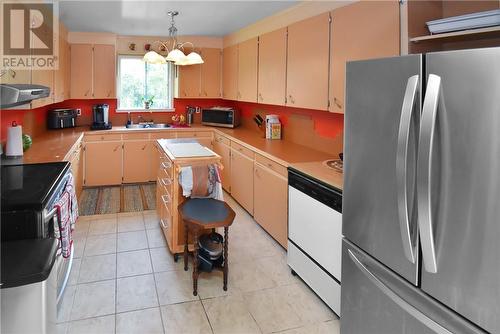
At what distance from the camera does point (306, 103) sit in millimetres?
3496

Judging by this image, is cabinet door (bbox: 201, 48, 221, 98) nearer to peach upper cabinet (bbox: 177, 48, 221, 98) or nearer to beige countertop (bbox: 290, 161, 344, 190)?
peach upper cabinet (bbox: 177, 48, 221, 98)

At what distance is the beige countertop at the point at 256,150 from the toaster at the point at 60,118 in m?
0.14

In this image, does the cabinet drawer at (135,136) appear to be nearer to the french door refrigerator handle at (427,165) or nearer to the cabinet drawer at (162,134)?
the cabinet drawer at (162,134)

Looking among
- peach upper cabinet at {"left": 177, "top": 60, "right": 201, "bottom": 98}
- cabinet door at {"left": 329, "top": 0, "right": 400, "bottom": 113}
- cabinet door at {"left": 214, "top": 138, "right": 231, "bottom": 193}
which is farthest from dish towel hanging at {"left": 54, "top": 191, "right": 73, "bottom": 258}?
peach upper cabinet at {"left": 177, "top": 60, "right": 201, "bottom": 98}

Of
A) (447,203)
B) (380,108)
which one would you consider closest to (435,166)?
(447,203)

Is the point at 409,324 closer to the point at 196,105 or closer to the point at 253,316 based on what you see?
the point at 253,316

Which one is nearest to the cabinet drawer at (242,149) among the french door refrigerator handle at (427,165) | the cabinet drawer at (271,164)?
the cabinet drawer at (271,164)

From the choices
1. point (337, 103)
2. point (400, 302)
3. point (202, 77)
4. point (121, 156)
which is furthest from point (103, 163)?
point (400, 302)

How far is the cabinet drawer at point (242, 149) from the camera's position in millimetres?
4318

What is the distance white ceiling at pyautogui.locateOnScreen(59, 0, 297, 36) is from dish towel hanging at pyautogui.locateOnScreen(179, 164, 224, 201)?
1.82 meters

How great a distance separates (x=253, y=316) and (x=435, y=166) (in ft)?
5.53

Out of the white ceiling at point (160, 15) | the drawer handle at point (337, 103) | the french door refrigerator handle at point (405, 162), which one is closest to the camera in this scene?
the french door refrigerator handle at point (405, 162)

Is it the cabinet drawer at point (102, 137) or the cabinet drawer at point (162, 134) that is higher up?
the cabinet drawer at point (162, 134)

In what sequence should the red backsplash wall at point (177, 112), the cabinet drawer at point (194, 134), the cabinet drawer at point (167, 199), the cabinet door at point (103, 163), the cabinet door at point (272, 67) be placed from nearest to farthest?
the cabinet drawer at point (167, 199)
the red backsplash wall at point (177, 112)
the cabinet door at point (272, 67)
the cabinet door at point (103, 163)
the cabinet drawer at point (194, 134)
